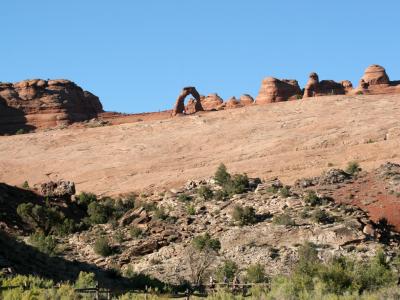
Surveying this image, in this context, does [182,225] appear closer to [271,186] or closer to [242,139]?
[271,186]

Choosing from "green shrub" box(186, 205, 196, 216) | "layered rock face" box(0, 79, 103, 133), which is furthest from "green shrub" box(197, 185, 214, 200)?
"layered rock face" box(0, 79, 103, 133)

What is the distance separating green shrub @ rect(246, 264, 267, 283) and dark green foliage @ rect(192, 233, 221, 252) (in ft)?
10.5

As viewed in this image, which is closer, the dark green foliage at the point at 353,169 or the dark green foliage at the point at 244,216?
the dark green foliage at the point at 244,216

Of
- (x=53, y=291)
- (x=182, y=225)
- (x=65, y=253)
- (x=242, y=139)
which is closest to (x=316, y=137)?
(x=242, y=139)

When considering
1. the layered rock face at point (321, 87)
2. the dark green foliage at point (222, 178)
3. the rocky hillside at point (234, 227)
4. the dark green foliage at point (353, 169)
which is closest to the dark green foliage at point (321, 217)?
the rocky hillside at point (234, 227)

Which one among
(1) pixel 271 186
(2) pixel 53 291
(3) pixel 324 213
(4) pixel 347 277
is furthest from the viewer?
(1) pixel 271 186

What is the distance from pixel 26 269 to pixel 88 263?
776 centimetres

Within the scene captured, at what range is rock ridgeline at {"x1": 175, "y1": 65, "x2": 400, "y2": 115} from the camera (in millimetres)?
69250

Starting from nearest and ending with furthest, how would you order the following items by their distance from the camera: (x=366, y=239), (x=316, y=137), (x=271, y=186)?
(x=366, y=239), (x=271, y=186), (x=316, y=137)

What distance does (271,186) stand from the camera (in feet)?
117

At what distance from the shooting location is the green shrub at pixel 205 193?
1411 inches

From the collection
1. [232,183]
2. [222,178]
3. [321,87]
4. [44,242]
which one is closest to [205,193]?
[232,183]

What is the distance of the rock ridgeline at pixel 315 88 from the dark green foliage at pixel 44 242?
38533 millimetres

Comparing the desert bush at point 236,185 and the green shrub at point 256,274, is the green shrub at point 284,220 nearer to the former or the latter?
the green shrub at point 256,274
